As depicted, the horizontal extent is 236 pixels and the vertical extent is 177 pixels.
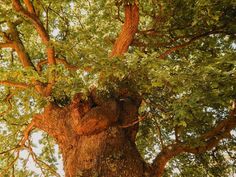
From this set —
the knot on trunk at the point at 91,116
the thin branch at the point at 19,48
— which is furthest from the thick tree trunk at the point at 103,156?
the thin branch at the point at 19,48

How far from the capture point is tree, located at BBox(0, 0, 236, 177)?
5109 mm

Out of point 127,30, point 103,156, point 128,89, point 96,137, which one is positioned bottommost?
point 103,156

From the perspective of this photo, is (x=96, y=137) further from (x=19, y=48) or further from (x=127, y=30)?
(x=19, y=48)

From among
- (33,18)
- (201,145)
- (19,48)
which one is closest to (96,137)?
(201,145)

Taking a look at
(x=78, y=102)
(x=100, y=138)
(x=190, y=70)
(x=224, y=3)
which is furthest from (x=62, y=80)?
(x=224, y=3)

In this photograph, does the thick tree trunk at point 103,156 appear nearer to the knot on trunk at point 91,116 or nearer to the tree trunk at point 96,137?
the tree trunk at point 96,137

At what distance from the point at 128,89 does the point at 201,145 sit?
1844mm

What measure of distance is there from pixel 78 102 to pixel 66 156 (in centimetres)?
111

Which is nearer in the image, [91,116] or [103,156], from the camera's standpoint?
[103,156]

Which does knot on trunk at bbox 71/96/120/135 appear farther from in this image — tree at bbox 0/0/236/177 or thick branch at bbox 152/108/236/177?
thick branch at bbox 152/108/236/177

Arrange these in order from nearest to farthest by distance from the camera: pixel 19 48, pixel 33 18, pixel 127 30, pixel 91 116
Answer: pixel 91 116 → pixel 127 30 → pixel 33 18 → pixel 19 48

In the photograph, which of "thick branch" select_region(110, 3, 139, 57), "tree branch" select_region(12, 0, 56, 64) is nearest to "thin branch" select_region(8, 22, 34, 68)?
"tree branch" select_region(12, 0, 56, 64)

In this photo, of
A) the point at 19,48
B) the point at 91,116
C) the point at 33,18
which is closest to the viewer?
the point at 91,116

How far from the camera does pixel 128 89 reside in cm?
652
